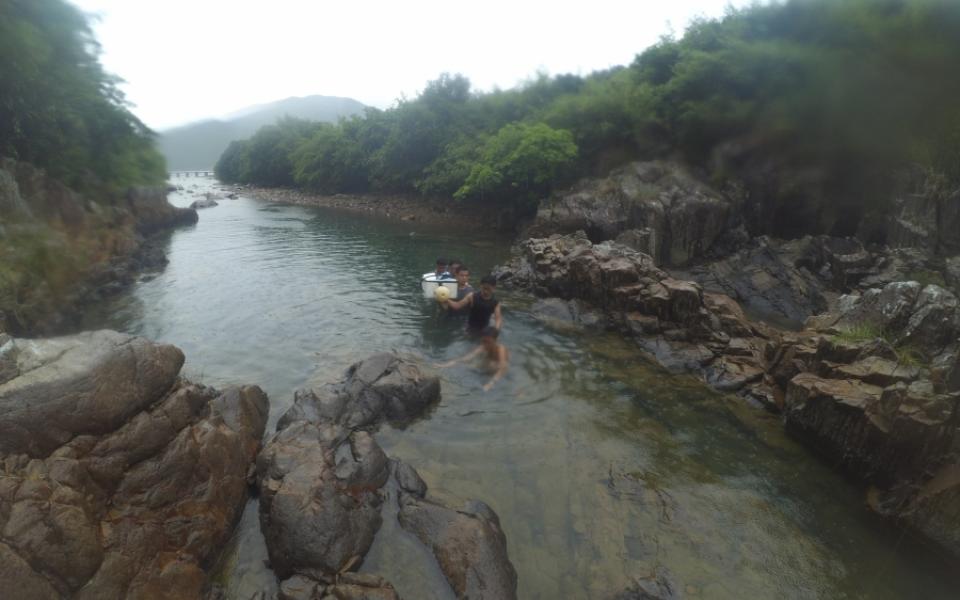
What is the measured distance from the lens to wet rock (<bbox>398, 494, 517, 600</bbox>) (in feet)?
18.8

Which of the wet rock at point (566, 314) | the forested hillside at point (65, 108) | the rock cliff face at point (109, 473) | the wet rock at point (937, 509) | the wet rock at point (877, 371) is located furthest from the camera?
the forested hillside at point (65, 108)

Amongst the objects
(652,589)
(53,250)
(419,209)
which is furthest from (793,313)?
(419,209)

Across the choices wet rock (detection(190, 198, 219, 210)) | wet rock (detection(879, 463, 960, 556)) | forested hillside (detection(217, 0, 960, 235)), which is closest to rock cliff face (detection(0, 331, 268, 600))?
wet rock (detection(879, 463, 960, 556))

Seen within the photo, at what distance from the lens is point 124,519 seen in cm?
540

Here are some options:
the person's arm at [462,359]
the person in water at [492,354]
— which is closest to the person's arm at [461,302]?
the person in water at [492,354]

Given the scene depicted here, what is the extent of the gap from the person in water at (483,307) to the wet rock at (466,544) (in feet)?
20.9

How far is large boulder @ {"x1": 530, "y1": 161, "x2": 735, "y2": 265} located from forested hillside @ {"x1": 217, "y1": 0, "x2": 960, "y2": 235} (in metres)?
2.20

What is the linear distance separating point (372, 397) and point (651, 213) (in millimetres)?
20572

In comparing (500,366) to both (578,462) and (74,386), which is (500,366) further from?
(74,386)

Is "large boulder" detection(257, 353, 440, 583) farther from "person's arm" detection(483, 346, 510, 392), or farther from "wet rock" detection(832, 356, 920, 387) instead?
"wet rock" detection(832, 356, 920, 387)

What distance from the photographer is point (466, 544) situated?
6160mm

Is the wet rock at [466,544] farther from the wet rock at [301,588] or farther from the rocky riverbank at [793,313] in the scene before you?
the rocky riverbank at [793,313]

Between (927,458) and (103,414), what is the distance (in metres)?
12.0

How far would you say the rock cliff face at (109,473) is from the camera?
4555 mm
